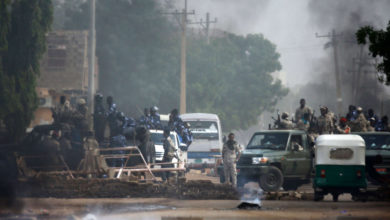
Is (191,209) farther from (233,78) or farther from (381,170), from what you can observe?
(233,78)

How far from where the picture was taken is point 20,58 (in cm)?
3300

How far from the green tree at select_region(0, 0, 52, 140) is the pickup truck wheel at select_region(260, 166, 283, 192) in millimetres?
15162

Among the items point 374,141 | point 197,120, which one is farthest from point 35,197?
point 197,120

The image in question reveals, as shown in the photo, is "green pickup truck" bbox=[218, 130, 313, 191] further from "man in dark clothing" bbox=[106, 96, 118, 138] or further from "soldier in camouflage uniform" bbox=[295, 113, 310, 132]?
"man in dark clothing" bbox=[106, 96, 118, 138]

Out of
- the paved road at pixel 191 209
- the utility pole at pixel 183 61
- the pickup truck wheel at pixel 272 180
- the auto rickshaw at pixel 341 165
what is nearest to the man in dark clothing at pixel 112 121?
the paved road at pixel 191 209

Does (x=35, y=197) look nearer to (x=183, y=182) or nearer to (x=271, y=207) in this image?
(x=183, y=182)

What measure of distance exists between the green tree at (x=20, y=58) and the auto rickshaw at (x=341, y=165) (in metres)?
18.0

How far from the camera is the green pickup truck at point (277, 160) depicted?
1947 cm

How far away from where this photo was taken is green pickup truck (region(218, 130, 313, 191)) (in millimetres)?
19469

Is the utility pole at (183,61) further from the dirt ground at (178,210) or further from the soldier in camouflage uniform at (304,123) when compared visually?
the dirt ground at (178,210)

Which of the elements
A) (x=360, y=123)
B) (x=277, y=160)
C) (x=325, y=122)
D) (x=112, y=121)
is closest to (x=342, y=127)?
(x=325, y=122)

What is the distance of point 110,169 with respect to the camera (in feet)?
62.0

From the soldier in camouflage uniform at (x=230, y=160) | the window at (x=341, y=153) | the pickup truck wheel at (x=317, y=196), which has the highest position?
the window at (x=341, y=153)

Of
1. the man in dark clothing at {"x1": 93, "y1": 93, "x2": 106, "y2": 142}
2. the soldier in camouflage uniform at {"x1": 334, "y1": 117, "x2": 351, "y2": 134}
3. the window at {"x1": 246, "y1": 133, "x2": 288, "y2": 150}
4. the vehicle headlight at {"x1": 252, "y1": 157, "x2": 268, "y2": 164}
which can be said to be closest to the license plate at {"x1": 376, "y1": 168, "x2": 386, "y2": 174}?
the soldier in camouflage uniform at {"x1": 334, "y1": 117, "x2": 351, "y2": 134}
